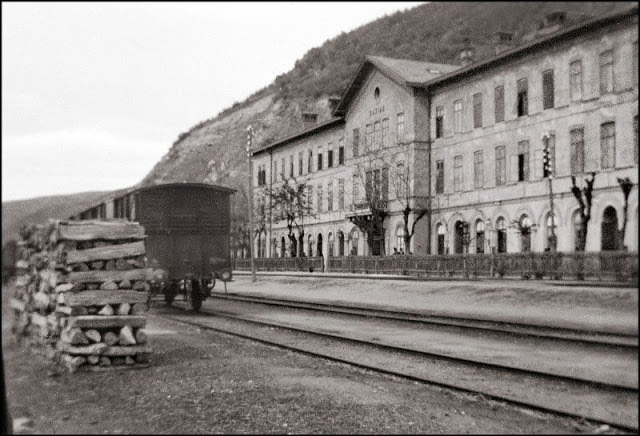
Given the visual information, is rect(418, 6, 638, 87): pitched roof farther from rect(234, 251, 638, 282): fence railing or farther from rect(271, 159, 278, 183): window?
rect(271, 159, 278, 183): window

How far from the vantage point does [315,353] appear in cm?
1183

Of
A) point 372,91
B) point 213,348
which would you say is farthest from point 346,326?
point 372,91

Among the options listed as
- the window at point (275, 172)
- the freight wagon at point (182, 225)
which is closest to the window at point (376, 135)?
the window at point (275, 172)

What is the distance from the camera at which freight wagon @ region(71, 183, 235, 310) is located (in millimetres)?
19844

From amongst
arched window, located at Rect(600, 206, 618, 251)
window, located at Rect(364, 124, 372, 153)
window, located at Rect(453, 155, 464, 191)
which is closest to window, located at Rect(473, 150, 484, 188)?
window, located at Rect(453, 155, 464, 191)

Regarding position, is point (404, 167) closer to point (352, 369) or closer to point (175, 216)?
point (352, 369)

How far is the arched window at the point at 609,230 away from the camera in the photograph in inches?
139

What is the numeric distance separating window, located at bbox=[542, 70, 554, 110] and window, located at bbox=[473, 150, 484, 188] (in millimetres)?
974

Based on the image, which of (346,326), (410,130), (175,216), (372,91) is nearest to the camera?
(410,130)

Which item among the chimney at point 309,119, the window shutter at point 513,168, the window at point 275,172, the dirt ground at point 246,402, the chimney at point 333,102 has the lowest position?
the dirt ground at point 246,402

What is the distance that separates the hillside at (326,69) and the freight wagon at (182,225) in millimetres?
2746

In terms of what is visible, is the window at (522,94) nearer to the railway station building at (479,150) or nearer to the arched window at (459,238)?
the railway station building at (479,150)

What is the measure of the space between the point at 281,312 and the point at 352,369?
1008cm

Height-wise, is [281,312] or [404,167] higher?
[404,167]
